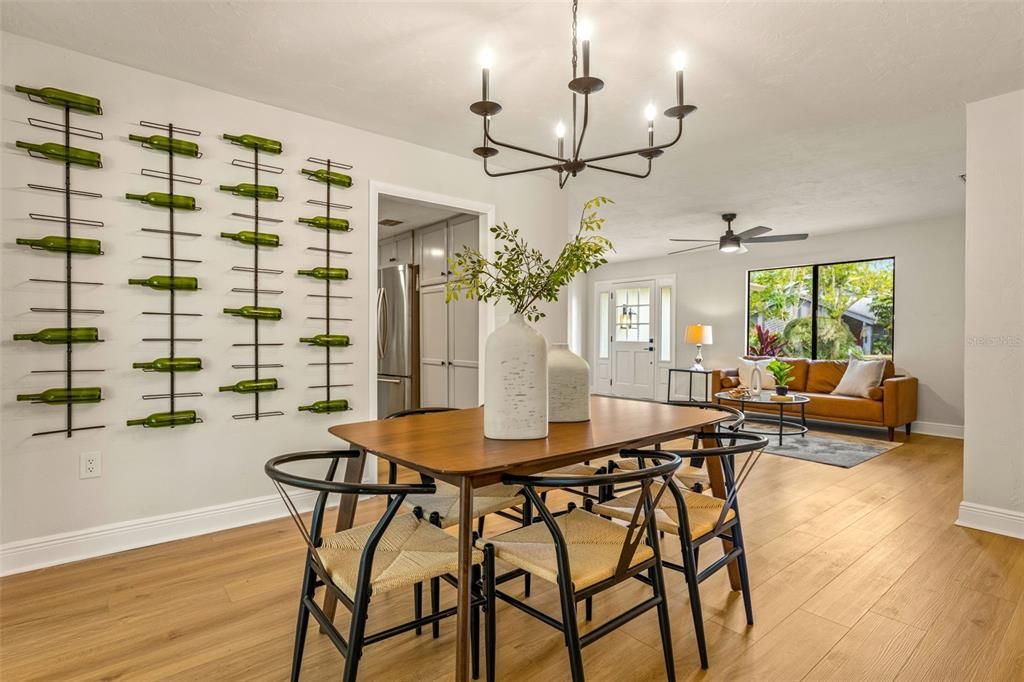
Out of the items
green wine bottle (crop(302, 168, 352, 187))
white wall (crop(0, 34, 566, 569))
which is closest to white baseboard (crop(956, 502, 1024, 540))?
white wall (crop(0, 34, 566, 569))

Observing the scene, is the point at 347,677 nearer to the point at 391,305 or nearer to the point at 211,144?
the point at 211,144

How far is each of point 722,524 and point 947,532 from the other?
1937 mm

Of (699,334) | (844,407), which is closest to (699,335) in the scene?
(699,334)

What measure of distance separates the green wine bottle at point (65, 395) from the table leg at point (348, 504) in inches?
60.7

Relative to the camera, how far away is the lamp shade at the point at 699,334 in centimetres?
738

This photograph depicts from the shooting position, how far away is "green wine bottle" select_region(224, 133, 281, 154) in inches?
114

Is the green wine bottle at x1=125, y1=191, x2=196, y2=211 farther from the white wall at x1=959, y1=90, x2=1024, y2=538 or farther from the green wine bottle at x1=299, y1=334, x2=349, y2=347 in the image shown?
the white wall at x1=959, y1=90, x2=1024, y2=538

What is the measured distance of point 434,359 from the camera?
5.00 metres

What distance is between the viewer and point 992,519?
287 centimetres

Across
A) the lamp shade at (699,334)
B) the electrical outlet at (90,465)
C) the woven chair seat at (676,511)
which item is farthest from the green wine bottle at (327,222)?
the lamp shade at (699,334)

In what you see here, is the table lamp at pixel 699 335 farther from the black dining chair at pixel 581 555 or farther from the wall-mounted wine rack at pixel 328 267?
the black dining chair at pixel 581 555

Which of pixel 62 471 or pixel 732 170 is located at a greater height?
pixel 732 170

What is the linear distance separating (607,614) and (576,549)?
0.64 m

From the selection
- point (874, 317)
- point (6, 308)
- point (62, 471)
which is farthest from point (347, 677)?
point (874, 317)
